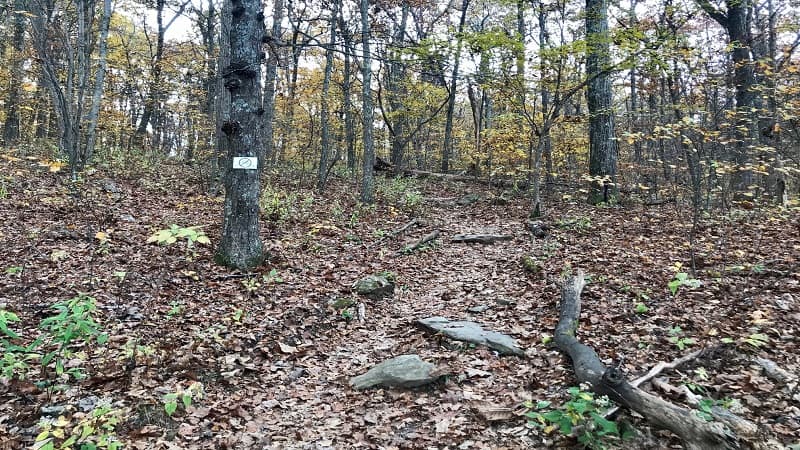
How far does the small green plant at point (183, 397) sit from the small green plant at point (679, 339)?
436 centimetres

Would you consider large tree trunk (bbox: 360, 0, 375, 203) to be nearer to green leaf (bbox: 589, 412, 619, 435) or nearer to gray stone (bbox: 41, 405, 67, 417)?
gray stone (bbox: 41, 405, 67, 417)

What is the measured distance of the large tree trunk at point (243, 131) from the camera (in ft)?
20.5

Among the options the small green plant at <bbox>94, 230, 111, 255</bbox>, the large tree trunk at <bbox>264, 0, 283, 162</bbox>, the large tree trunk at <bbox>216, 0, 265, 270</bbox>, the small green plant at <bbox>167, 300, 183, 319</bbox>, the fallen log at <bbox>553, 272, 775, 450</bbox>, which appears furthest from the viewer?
the large tree trunk at <bbox>264, 0, 283, 162</bbox>

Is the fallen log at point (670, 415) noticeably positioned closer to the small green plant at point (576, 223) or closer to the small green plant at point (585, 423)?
the small green plant at point (585, 423)

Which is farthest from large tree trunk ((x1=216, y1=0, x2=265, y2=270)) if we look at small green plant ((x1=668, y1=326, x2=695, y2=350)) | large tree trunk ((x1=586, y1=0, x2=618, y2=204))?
large tree trunk ((x1=586, y1=0, x2=618, y2=204))

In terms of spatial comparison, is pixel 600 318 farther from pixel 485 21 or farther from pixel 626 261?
pixel 485 21

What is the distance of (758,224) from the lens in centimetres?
Answer: 804

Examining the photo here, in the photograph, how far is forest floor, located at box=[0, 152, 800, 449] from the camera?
3500 mm

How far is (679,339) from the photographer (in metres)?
4.23

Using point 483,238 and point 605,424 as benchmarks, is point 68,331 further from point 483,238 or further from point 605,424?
point 483,238

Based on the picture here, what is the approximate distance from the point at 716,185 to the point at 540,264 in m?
7.41

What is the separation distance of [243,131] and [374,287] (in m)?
3.00

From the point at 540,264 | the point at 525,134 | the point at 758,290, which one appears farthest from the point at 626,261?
the point at 525,134

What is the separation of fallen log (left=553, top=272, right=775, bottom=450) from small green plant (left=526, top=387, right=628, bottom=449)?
155 millimetres
